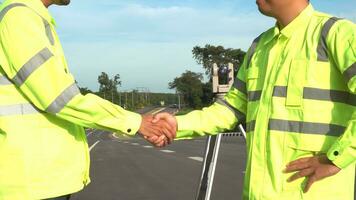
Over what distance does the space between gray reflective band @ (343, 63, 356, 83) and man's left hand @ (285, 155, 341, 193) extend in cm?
38

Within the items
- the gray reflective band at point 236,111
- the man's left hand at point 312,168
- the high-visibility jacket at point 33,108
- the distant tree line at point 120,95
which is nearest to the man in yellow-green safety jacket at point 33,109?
the high-visibility jacket at point 33,108

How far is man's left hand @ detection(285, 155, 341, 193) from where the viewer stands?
2.71m

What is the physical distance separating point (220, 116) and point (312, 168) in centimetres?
100

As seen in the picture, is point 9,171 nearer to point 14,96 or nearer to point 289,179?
point 14,96

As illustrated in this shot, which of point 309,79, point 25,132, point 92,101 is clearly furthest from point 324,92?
point 25,132

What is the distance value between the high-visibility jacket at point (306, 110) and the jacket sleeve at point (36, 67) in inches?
37.6

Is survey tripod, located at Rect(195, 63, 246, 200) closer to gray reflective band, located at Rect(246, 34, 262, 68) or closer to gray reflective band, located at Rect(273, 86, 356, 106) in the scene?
gray reflective band, located at Rect(246, 34, 262, 68)

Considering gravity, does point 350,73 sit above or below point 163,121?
above

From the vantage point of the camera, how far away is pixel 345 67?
107 inches

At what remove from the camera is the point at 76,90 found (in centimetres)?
304

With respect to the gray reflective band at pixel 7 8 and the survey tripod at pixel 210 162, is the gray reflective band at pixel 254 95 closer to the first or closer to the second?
the gray reflective band at pixel 7 8

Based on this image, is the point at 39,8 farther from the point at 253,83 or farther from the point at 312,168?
the point at 312,168

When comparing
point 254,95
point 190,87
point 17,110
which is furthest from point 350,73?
point 190,87

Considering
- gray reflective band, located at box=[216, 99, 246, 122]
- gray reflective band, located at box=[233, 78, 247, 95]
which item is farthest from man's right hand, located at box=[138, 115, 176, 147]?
gray reflective band, located at box=[233, 78, 247, 95]
